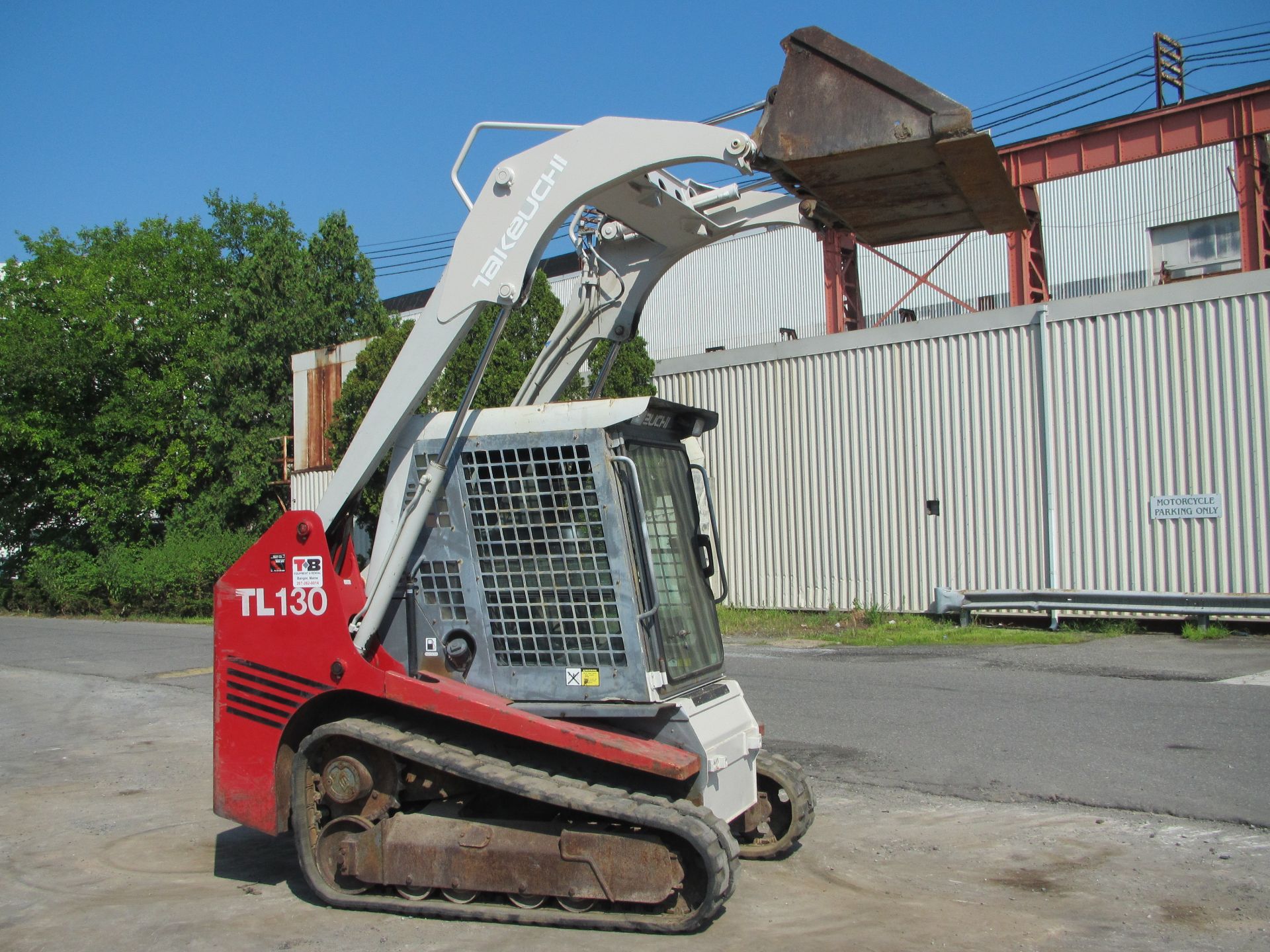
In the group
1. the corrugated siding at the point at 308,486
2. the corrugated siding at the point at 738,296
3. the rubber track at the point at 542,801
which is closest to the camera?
the rubber track at the point at 542,801

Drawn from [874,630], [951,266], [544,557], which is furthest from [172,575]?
[544,557]

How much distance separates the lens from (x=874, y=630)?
1831 cm

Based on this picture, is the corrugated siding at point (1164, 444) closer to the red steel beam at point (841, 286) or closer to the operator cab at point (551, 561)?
the red steel beam at point (841, 286)

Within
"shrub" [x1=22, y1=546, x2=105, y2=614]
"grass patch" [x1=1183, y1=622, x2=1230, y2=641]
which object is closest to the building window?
"grass patch" [x1=1183, y1=622, x2=1230, y2=641]

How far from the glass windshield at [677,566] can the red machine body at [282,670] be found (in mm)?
649

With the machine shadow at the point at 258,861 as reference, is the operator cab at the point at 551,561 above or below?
above

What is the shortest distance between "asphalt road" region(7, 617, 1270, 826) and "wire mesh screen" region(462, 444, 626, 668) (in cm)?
355

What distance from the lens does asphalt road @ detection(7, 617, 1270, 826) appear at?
771 centimetres

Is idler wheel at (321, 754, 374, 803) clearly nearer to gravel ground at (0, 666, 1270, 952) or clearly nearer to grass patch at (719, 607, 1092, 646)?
gravel ground at (0, 666, 1270, 952)

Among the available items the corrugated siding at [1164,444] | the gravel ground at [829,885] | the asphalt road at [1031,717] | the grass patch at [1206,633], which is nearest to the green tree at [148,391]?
the asphalt road at [1031,717]

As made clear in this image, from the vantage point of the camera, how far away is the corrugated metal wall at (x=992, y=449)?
54.3 feet

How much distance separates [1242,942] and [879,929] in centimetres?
152

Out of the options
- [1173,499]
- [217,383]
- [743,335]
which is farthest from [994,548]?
[217,383]

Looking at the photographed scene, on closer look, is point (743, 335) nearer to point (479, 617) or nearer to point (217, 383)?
point (217, 383)
